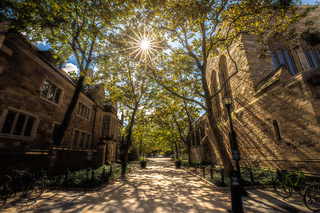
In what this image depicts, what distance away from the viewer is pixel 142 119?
2012cm

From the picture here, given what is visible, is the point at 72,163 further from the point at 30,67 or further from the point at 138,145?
the point at 138,145

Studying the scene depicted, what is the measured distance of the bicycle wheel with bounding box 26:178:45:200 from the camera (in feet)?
18.4

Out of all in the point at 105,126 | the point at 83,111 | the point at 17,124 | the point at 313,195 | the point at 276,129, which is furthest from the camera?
the point at 105,126

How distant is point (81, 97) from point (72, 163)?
7921 millimetres

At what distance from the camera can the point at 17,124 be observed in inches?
356

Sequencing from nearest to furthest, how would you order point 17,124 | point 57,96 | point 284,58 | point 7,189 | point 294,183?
point 7,189, point 294,183, point 17,124, point 57,96, point 284,58

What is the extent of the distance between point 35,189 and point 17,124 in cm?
564

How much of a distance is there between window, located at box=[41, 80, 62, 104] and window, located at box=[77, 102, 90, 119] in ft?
10.2

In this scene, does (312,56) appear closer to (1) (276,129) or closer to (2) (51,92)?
(1) (276,129)

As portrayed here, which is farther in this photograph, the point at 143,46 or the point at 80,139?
the point at 80,139

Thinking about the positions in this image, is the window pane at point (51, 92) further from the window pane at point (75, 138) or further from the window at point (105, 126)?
the window at point (105, 126)

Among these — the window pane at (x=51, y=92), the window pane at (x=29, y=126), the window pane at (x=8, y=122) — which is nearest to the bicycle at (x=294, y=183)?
the window pane at (x=8, y=122)

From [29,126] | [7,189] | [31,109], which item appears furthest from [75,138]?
[7,189]

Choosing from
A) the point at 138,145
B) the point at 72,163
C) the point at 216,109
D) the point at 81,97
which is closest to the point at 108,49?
the point at 81,97
